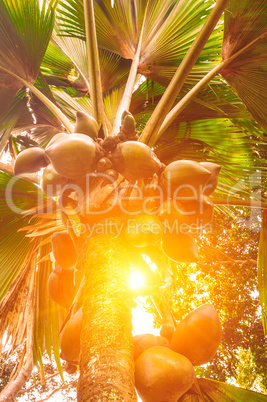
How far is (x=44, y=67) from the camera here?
3285mm

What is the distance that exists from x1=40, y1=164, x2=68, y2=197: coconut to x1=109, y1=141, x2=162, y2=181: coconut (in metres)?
0.27

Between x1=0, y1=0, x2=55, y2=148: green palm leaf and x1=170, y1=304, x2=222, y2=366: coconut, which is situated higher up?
x1=0, y1=0, x2=55, y2=148: green palm leaf

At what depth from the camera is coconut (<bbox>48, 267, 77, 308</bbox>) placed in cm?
161

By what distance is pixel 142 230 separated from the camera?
1393mm

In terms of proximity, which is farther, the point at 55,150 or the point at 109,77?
the point at 109,77

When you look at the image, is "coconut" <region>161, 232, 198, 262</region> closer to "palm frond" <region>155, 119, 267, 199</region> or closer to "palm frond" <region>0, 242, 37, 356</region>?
"palm frond" <region>155, 119, 267, 199</region>

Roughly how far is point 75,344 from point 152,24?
2.64 meters

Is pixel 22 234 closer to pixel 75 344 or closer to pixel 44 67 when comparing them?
pixel 75 344

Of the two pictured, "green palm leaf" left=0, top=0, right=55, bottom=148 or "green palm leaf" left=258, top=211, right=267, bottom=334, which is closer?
"green palm leaf" left=0, top=0, right=55, bottom=148

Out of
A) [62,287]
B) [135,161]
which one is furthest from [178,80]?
[62,287]

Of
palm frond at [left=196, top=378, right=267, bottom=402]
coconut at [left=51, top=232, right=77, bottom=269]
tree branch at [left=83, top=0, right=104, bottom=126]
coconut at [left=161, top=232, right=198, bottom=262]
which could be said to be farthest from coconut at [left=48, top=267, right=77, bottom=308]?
tree branch at [left=83, top=0, right=104, bottom=126]

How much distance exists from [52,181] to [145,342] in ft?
2.57

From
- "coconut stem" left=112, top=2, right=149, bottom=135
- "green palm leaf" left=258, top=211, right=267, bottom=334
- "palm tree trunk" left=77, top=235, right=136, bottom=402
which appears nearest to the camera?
"palm tree trunk" left=77, top=235, right=136, bottom=402

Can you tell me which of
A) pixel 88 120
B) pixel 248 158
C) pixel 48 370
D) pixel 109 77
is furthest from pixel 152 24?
pixel 48 370
